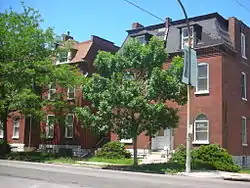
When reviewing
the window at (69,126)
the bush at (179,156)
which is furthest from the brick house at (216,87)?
the window at (69,126)

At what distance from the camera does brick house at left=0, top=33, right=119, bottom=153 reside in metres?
34.8

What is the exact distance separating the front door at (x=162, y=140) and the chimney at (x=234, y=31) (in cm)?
799

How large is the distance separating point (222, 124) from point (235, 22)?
25.7 feet

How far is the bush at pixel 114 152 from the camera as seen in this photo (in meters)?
29.2

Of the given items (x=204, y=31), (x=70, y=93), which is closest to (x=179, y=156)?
(x=204, y=31)

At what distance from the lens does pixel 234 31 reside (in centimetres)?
2930

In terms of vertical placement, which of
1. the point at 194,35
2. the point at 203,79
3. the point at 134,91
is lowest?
the point at 134,91

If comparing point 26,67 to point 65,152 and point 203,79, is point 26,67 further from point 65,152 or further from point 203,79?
point 203,79

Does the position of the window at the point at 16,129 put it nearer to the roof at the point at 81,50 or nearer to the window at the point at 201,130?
the roof at the point at 81,50

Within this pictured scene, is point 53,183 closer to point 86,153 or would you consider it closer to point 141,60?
point 141,60

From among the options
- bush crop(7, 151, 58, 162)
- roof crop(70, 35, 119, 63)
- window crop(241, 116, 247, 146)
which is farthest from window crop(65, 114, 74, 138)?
window crop(241, 116, 247, 146)

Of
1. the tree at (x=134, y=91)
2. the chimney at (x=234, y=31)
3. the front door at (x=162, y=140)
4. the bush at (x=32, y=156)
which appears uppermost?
the chimney at (x=234, y=31)

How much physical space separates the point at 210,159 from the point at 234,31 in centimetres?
1016

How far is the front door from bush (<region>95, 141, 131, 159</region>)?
82.5 inches
